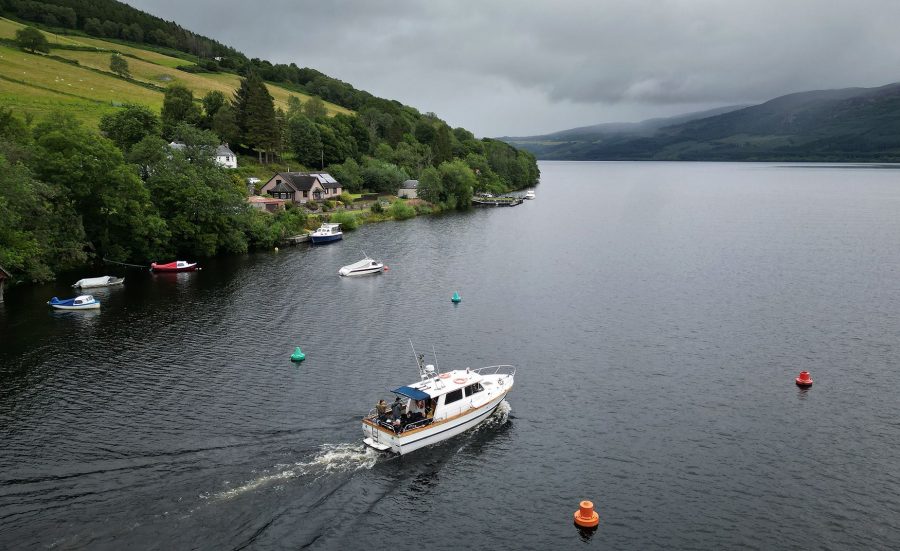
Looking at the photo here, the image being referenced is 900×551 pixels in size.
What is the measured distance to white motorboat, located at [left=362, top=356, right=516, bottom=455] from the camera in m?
39.5

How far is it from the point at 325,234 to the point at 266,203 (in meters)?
21.0

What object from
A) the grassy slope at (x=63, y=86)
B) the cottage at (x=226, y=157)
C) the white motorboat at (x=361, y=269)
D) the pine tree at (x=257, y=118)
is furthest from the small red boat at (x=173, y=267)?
the pine tree at (x=257, y=118)

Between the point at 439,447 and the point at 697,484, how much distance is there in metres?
16.2

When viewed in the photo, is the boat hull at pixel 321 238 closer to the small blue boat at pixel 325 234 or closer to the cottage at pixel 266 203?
the small blue boat at pixel 325 234

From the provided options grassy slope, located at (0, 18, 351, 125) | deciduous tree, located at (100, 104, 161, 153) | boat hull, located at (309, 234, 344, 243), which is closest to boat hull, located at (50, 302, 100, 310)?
boat hull, located at (309, 234, 344, 243)

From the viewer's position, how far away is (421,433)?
40.3m

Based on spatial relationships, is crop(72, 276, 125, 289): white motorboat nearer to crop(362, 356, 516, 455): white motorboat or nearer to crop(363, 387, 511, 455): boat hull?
crop(362, 356, 516, 455): white motorboat

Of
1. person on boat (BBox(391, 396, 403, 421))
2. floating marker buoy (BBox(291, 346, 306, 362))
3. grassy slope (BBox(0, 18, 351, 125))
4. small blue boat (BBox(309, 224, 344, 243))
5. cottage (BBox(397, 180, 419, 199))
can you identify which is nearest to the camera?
person on boat (BBox(391, 396, 403, 421))

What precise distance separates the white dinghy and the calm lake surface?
108 centimetres

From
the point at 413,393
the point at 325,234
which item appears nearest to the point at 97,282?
the point at 325,234

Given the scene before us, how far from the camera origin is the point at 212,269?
307 feet

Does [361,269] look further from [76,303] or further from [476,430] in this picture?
[476,430]

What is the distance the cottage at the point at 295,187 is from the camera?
143625mm

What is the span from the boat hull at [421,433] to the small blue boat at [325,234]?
262 feet
